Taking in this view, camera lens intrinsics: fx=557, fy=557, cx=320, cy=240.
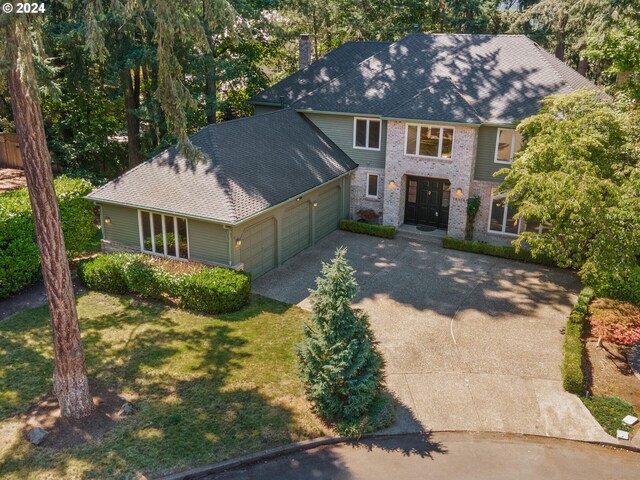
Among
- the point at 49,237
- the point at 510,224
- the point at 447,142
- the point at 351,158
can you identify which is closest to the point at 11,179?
the point at 351,158

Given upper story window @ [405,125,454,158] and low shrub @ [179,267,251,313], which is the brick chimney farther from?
low shrub @ [179,267,251,313]

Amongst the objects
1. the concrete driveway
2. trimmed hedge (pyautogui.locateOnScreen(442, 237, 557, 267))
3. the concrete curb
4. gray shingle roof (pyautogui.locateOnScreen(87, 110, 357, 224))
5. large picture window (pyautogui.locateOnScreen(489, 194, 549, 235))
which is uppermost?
gray shingle roof (pyautogui.locateOnScreen(87, 110, 357, 224))

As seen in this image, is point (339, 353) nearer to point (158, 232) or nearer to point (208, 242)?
point (208, 242)

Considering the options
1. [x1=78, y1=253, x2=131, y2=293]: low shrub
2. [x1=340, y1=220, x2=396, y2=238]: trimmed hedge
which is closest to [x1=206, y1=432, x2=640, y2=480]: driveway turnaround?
[x1=78, y1=253, x2=131, y2=293]: low shrub

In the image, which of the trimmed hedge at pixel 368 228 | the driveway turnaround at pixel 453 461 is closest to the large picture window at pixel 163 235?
the trimmed hedge at pixel 368 228

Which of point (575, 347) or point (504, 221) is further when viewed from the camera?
point (504, 221)

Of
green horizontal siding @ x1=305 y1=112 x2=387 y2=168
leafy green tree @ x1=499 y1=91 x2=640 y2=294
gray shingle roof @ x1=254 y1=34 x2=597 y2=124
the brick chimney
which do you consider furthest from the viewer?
the brick chimney
